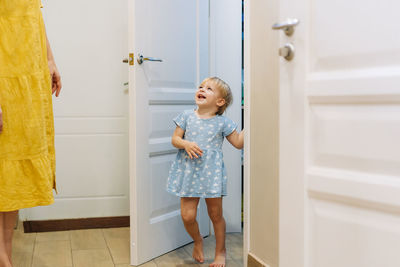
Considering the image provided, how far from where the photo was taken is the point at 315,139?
Answer: 1330 millimetres

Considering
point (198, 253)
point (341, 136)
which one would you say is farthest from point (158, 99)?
point (341, 136)

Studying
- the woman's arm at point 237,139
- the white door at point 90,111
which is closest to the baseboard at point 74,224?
the white door at point 90,111

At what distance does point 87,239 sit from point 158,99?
1.06 meters

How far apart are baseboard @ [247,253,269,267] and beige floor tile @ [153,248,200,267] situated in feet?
1.09

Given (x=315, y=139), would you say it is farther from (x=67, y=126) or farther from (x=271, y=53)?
(x=67, y=126)

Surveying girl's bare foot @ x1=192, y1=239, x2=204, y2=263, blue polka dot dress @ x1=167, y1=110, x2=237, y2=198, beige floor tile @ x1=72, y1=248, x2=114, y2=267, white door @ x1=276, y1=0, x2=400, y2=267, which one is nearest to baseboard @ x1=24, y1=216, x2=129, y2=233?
beige floor tile @ x1=72, y1=248, x2=114, y2=267

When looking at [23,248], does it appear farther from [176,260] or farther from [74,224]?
[176,260]

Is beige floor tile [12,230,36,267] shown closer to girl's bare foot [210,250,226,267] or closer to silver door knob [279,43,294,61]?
girl's bare foot [210,250,226,267]

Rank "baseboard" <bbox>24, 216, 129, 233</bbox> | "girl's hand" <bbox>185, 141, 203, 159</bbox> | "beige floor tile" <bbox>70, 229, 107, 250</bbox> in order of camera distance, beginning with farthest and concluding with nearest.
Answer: "baseboard" <bbox>24, 216, 129, 233</bbox>
"beige floor tile" <bbox>70, 229, 107, 250</bbox>
"girl's hand" <bbox>185, 141, 203, 159</bbox>

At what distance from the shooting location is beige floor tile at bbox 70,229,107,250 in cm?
265

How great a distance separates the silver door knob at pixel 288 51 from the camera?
53.1 inches

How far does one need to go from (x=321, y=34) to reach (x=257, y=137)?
2.70ft

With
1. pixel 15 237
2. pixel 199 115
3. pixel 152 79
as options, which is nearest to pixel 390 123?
pixel 199 115

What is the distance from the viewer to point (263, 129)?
2.00m
